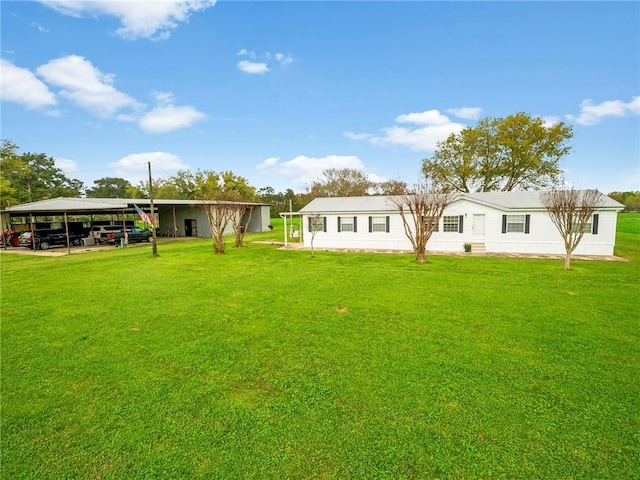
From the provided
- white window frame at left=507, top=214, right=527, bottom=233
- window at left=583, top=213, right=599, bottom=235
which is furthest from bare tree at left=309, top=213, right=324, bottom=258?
window at left=583, top=213, right=599, bottom=235

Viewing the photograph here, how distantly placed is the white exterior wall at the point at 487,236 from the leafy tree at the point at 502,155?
46.8 ft

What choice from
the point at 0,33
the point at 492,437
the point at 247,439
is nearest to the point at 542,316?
the point at 492,437

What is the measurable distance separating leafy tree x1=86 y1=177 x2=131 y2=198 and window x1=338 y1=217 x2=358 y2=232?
222 feet

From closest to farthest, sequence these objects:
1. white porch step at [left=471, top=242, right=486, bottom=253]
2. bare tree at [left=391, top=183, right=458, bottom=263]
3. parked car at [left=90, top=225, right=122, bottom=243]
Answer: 1. bare tree at [left=391, top=183, right=458, bottom=263]
2. white porch step at [left=471, top=242, right=486, bottom=253]
3. parked car at [left=90, top=225, right=122, bottom=243]

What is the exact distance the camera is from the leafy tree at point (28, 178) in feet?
112

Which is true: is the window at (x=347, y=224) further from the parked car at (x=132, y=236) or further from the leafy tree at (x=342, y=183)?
the leafy tree at (x=342, y=183)

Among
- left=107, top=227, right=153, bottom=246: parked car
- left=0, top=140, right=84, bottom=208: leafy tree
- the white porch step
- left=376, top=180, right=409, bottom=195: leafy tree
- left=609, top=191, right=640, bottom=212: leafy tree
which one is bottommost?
the white porch step

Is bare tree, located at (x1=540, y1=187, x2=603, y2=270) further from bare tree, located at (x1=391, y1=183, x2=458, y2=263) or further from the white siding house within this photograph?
bare tree, located at (x1=391, y1=183, x2=458, y2=263)

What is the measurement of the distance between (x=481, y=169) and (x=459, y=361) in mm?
29158

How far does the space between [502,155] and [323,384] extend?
101ft

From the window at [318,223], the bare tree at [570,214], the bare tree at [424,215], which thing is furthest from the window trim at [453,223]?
the window at [318,223]

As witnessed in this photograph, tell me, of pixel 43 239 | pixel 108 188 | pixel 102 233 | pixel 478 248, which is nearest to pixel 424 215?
pixel 478 248

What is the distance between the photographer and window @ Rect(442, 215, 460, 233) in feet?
51.4

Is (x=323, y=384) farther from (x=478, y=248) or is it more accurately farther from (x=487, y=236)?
(x=487, y=236)
